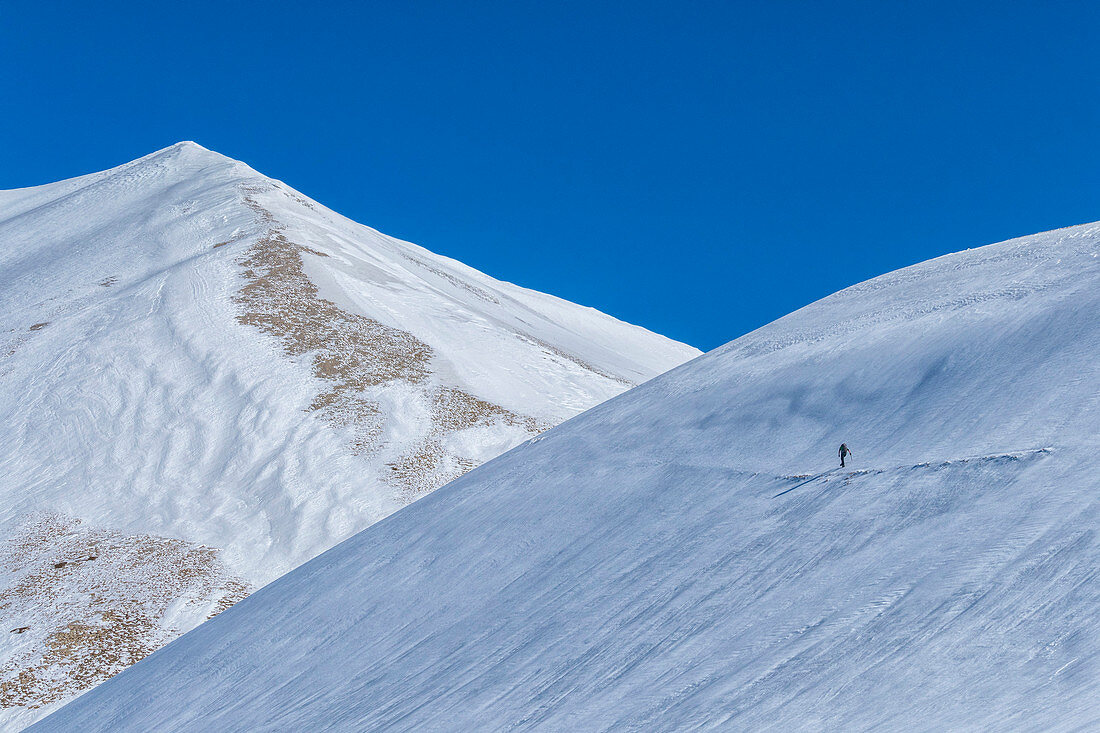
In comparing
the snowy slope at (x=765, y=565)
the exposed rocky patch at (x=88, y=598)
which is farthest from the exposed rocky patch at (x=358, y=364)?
the snowy slope at (x=765, y=565)

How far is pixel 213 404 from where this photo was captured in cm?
3516

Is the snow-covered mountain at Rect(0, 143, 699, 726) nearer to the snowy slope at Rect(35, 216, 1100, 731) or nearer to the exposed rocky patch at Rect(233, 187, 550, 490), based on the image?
the exposed rocky patch at Rect(233, 187, 550, 490)

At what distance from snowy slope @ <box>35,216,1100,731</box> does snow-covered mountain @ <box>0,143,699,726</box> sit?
11858 millimetres

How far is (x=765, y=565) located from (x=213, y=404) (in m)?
30.4

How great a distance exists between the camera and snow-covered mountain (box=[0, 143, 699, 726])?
25375 millimetres

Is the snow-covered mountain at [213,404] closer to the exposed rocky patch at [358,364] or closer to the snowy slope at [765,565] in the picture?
the exposed rocky patch at [358,364]

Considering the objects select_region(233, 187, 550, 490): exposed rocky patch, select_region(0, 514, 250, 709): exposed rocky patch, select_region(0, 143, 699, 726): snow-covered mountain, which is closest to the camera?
select_region(0, 514, 250, 709): exposed rocky patch

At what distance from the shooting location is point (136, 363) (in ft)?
124

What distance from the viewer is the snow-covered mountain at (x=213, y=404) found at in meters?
25.4

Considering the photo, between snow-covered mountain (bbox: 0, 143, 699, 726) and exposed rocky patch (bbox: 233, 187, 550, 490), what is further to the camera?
exposed rocky patch (bbox: 233, 187, 550, 490)

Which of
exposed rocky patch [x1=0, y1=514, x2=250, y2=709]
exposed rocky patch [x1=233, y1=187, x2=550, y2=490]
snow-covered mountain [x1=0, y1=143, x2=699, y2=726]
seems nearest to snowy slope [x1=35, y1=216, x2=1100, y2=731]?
exposed rocky patch [x1=0, y1=514, x2=250, y2=709]

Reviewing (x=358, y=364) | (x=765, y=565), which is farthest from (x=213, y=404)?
(x=765, y=565)

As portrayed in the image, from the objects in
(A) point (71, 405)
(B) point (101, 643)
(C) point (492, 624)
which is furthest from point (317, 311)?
(C) point (492, 624)

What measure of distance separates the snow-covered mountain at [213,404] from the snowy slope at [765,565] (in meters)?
11.9
